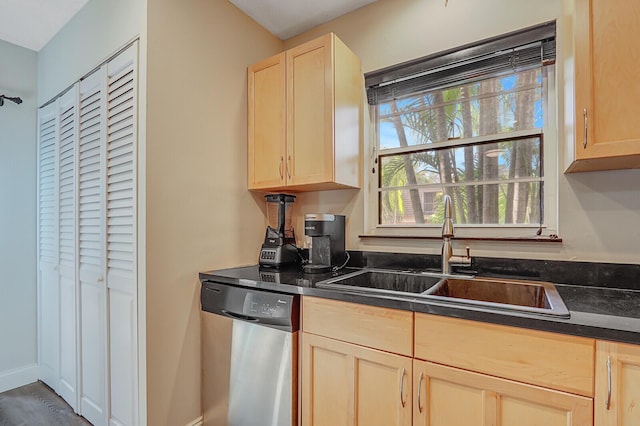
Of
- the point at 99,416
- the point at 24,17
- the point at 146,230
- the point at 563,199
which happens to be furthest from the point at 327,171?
the point at 24,17

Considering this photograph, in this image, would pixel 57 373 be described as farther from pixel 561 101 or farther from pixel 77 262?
pixel 561 101

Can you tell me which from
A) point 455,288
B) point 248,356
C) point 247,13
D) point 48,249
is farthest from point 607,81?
point 48,249

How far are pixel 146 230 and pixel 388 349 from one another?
4.00 feet

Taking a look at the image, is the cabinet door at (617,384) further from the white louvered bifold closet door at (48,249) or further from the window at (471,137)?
the white louvered bifold closet door at (48,249)

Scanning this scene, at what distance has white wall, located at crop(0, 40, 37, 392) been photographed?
2381mm

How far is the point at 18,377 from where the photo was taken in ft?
7.91

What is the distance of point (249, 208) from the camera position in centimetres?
211

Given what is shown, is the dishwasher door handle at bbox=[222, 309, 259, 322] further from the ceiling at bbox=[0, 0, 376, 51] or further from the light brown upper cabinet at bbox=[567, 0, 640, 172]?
the ceiling at bbox=[0, 0, 376, 51]

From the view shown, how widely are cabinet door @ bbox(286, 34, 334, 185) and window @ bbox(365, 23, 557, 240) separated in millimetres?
387

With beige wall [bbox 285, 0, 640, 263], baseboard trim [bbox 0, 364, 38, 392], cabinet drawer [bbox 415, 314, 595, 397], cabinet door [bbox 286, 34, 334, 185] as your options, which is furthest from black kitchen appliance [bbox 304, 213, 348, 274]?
baseboard trim [bbox 0, 364, 38, 392]

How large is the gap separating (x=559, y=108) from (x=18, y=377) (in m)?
3.88

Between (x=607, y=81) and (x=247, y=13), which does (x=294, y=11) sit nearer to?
(x=247, y=13)

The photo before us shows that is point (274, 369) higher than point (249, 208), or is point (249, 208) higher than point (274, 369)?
point (249, 208)

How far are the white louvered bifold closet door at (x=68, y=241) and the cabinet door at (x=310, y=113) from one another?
4.68 feet
